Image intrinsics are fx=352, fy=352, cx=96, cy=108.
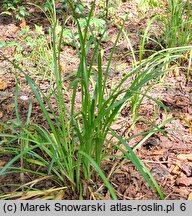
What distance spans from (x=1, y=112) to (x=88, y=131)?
0.87 metres

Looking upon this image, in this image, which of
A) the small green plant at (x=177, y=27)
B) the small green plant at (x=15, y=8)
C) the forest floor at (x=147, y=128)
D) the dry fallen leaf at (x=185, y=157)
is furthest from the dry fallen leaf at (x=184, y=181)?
the small green plant at (x=15, y=8)

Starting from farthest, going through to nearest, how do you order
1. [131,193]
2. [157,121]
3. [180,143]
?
[157,121] → [180,143] → [131,193]

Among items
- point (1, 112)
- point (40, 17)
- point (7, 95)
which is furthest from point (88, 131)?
point (40, 17)

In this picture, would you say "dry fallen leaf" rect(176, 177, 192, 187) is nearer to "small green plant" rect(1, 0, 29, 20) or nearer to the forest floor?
the forest floor

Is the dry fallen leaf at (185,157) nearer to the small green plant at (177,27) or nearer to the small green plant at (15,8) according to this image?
the small green plant at (177,27)

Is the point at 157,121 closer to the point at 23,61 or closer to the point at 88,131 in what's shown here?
the point at 88,131

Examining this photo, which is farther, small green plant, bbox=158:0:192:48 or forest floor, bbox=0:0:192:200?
small green plant, bbox=158:0:192:48

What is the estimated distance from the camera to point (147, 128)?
1.88m

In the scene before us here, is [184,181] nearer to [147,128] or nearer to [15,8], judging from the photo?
[147,128]

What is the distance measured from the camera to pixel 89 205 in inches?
57.2

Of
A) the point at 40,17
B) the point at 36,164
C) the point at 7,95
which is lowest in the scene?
the point at 36,164

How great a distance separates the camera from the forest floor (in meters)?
1.59

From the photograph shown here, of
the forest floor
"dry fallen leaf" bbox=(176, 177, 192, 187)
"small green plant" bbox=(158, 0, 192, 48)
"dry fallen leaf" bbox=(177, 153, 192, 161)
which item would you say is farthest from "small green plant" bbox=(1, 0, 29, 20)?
"dry fallen leaf" bbox=(176, 177, 192, 187)

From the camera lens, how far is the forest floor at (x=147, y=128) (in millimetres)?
1592
